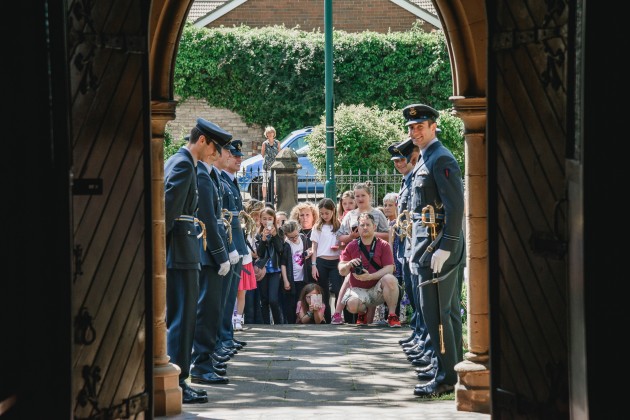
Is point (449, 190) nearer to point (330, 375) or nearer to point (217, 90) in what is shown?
point (330, 375)

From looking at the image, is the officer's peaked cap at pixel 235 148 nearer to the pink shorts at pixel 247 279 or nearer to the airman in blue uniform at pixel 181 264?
the pink shorts at pixel 247 279

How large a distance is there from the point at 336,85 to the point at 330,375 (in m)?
20.3

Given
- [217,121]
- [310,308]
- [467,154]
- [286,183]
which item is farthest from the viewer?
[217,121]

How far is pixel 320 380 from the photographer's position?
991cm

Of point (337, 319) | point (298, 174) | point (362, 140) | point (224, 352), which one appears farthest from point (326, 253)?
point (298, 174)

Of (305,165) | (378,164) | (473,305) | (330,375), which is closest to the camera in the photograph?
(473,305)

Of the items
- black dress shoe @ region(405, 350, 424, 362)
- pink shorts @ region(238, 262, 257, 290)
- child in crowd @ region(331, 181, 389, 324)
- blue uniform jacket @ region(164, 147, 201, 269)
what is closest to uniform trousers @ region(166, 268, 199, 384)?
blue uniform jacket @ region(164, 147, 201, 269)

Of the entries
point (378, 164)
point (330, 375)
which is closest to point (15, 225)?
point (330, 375)

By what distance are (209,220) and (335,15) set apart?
22670 millimetres

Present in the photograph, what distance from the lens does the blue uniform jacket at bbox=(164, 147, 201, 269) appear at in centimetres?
891

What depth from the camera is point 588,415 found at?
470 centimetres

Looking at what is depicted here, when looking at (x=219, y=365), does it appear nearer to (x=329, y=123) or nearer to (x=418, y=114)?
(x=418, y=114)

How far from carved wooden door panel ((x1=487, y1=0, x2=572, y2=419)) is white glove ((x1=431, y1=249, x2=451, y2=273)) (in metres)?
2.58

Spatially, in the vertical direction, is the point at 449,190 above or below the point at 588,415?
above
